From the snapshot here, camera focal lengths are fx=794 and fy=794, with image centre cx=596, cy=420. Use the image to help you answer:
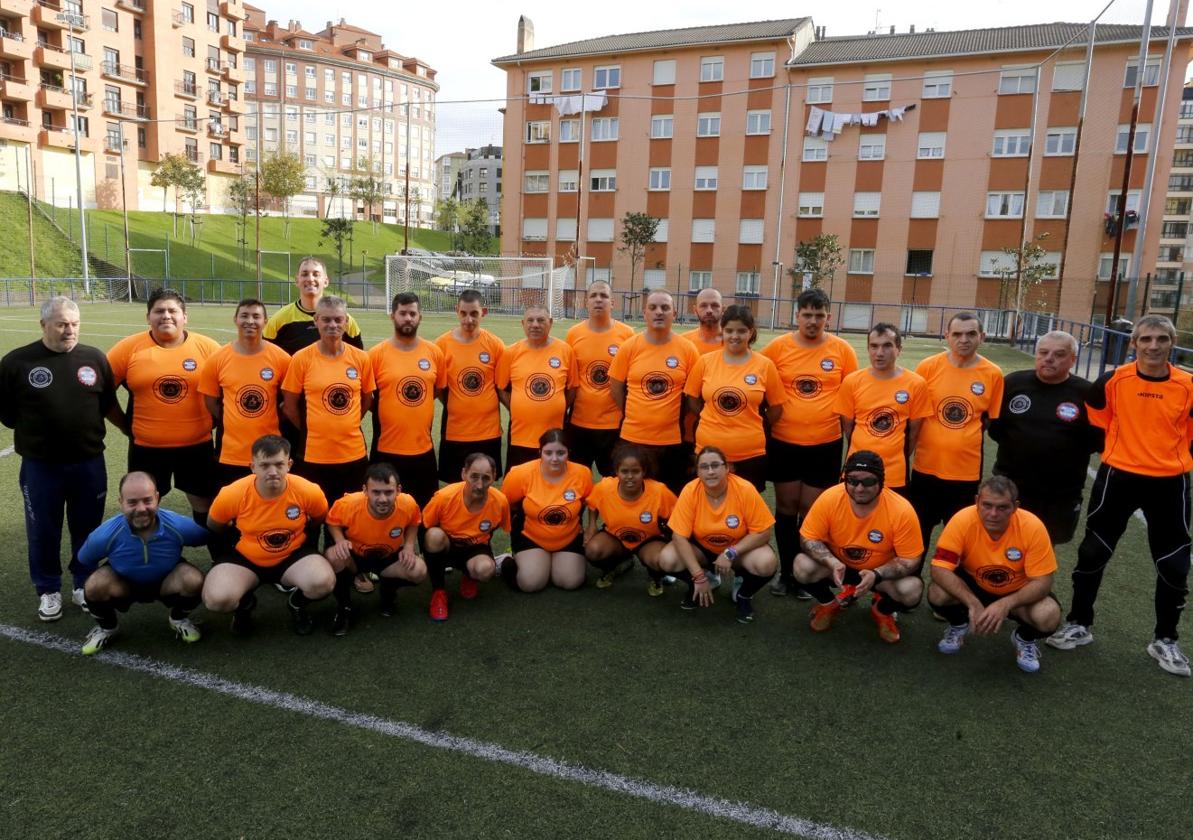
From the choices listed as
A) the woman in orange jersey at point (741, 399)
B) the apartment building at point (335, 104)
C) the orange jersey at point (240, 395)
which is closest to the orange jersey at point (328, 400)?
the orange jersey at point (240, 395)

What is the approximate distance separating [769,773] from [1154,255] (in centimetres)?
3891

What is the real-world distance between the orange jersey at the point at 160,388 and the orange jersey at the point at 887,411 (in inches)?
166

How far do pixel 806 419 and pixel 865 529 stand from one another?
2.99 ft

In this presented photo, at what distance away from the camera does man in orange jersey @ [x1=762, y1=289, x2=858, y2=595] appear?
532 centimetres

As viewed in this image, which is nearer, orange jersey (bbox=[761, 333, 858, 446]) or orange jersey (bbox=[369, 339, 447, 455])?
orange jersey (bbox=[761, 333, 858, 446])

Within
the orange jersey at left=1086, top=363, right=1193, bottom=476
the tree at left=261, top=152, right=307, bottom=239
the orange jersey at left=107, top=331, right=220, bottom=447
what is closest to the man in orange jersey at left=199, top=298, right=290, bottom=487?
the orange jersey at left=107, top=331, right=220, bottom=447

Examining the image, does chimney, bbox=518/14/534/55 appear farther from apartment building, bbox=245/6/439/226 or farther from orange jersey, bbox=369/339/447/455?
orange jersey, bbox=369/339/447/455

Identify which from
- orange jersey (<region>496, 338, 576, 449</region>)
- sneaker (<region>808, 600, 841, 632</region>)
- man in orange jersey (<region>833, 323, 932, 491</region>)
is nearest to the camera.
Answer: sneaker (<region>808, 600, 841, 632</region>)

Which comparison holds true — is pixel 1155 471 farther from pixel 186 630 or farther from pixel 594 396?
pixel 186 630

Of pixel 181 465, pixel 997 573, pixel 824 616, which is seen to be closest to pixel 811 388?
pixel 824 616

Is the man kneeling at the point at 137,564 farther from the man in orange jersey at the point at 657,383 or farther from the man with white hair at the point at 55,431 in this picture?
the man in orange jersey at the point at 657,383

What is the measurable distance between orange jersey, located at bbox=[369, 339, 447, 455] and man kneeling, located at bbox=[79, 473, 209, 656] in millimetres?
1462

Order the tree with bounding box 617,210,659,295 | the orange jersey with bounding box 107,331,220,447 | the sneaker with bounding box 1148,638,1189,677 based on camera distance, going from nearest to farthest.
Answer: the sneaker with bounding box 1148,638,1189,677
the orange jersey with bounding box 107,331,220,447
the tree with bounding box 617,210,659,295

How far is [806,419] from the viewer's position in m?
5.32
